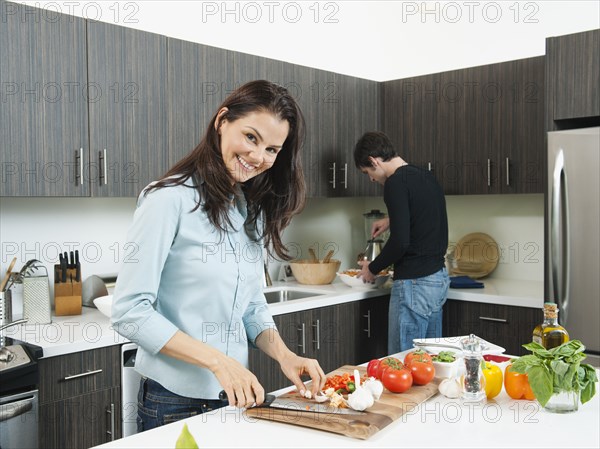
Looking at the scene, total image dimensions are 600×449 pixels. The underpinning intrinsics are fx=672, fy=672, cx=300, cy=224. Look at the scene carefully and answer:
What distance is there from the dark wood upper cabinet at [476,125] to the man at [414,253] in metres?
0.47

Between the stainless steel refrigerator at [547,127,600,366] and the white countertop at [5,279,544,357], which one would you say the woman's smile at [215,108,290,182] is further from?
the stainless steel refrigerator at [547,127,600,366]

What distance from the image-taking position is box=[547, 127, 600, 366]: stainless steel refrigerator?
3016 millimetres

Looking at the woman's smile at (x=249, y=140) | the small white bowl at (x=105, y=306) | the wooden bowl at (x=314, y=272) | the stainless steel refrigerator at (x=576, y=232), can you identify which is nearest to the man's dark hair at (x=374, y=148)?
the wooden bowl at (x=314, y=272)

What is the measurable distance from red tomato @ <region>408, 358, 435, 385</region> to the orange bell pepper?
7.7 inches

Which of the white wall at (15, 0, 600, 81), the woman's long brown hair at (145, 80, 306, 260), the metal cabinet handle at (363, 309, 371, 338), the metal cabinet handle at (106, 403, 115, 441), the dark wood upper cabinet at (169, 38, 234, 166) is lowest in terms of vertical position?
the metal cabinet handle at (106, 403, 115, 441)

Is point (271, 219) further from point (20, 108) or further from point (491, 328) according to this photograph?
point (491, 328)

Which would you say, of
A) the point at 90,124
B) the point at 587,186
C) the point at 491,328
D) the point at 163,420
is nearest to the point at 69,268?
the point at 90,124

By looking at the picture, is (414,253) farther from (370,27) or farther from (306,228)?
(370,27)

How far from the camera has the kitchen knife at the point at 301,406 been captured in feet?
5.00

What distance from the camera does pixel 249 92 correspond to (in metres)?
1.64

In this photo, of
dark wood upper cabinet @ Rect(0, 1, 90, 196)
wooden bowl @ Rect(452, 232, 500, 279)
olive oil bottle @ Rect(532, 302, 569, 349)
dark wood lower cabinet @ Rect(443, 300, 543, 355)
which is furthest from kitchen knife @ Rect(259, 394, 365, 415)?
wooden bowl @ Rect(452, 232, 500, 279)

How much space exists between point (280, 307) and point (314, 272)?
2.44ft

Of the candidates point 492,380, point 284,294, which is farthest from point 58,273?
point 492,380

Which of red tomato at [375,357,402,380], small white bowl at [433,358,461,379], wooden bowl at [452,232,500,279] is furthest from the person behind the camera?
wooden bowl at [452,232,500,279]
